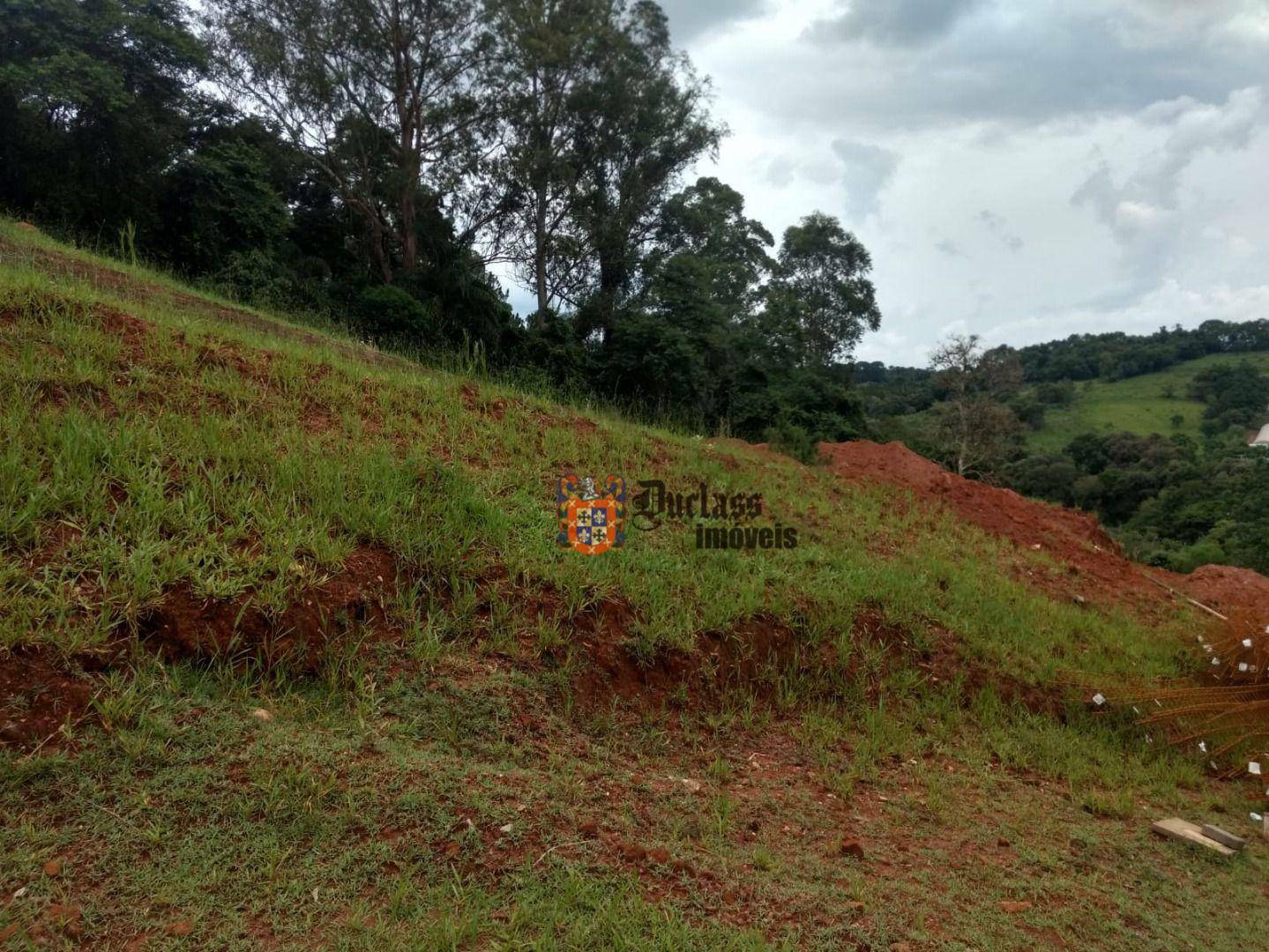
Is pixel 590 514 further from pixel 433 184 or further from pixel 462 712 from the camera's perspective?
pixel 433 184

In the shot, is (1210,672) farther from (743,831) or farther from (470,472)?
(470,472)

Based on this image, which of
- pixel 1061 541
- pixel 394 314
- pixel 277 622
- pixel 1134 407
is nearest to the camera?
pixel 277 622

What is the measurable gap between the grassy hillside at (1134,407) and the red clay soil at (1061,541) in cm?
2108

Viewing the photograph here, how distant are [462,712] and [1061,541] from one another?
7.56 m

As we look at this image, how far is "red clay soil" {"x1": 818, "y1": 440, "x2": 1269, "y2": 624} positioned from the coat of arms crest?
12.9 feet

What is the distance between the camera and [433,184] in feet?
62.3

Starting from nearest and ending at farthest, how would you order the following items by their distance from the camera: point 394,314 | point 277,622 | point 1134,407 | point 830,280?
point 277,622 < point 394,314 < point 830,280 < point 1134,407

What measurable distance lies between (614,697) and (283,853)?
5.26 feet

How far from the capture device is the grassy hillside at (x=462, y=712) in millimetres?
2064

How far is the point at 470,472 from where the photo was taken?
4.48 m

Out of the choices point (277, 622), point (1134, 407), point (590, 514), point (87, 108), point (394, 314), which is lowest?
point (277, 622)

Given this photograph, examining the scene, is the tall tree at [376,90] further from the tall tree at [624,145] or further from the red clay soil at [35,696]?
the red clay soil at [35,696]

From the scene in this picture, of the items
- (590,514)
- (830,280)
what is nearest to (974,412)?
(830,280)

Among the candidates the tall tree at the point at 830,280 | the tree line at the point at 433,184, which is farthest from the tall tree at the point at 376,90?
the tall tree at the point at 830,280
